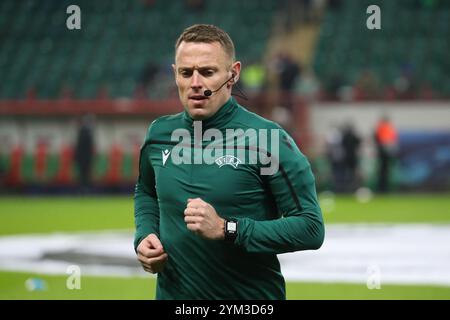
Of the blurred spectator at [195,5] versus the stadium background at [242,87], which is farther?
the blurred spectator at [195,5]

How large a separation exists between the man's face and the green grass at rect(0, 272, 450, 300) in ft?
17.2

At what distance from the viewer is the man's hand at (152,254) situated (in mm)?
4793

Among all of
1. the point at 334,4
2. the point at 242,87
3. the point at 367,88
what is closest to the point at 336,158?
the point at 367,88

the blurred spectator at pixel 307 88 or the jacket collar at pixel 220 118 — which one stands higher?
the jacket collar at pixel 220 118

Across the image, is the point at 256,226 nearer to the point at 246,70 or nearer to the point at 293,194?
the point at 293,194

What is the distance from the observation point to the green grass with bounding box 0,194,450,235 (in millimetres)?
18328

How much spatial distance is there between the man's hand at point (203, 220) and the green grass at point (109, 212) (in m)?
12.8

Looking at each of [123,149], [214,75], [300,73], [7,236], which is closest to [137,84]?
[123,149]

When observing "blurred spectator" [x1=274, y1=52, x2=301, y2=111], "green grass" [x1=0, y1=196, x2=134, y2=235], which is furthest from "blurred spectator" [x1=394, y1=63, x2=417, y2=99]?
"green grass" [x1=0, y1=196, x2=134, y2=235]

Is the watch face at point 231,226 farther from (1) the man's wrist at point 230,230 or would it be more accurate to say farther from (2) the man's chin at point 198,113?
(2) the man's chin at point 198,113

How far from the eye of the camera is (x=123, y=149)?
92.6ft

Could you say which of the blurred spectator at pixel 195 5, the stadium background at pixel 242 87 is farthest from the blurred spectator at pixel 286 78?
the blurred spectator at pixel 195 5

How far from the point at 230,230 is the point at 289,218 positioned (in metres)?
0.31

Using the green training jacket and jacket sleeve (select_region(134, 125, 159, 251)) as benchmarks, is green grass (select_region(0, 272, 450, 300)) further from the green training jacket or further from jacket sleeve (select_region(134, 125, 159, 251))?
the green training jacket
